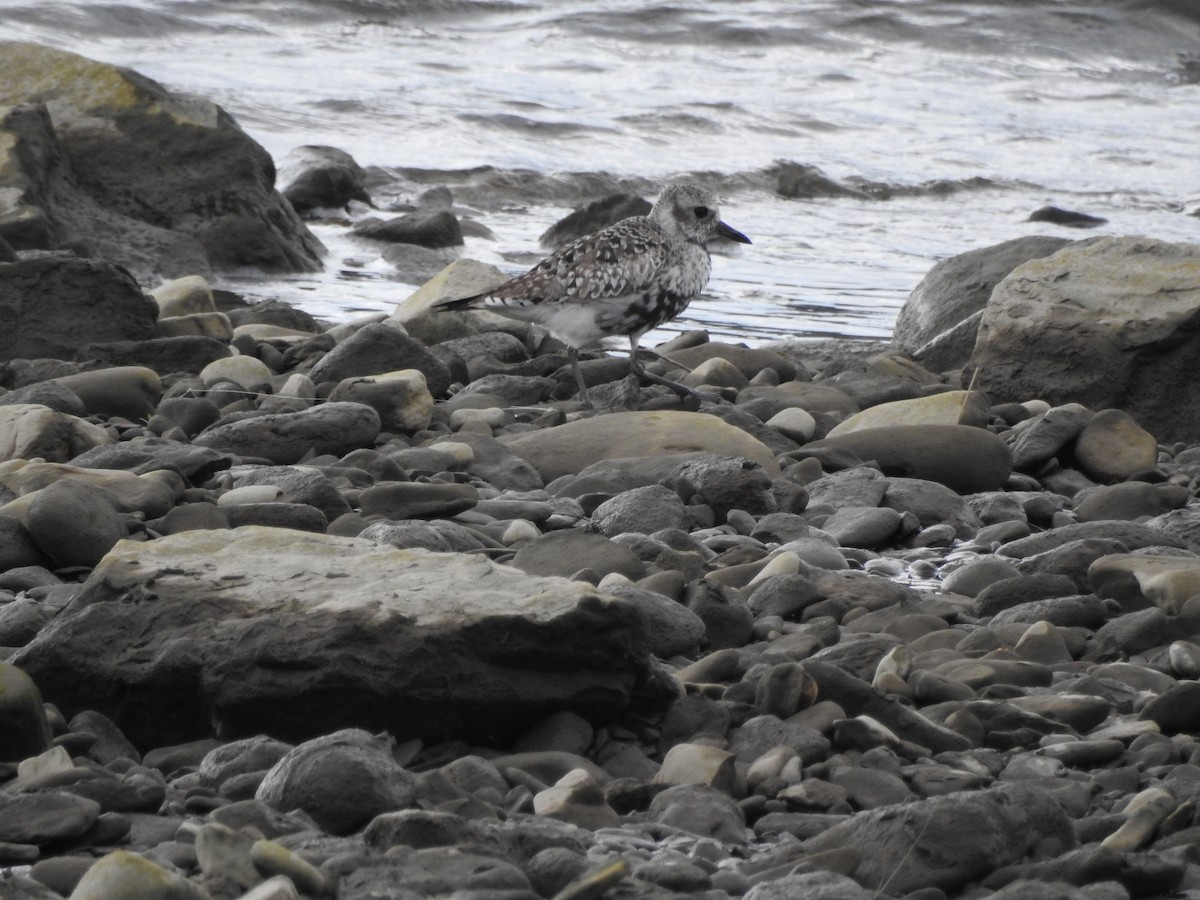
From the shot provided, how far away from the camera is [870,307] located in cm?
1098

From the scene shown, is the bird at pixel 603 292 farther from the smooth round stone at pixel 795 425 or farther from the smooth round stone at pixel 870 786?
the smooth round stone at pixel 870 786

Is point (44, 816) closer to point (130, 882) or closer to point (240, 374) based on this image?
point (130, 882)

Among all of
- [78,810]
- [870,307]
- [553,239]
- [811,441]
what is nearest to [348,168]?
[553,239]

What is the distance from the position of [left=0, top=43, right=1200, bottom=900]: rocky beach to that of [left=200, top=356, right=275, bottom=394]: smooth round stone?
18mm

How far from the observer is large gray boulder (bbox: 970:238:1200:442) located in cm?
716

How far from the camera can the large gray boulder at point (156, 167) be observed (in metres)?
11.0

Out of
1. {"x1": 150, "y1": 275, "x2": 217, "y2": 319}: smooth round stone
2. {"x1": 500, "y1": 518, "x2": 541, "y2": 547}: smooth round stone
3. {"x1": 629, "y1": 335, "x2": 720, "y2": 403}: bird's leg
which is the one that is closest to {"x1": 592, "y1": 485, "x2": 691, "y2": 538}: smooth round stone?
{"x1": 500, "y1": 518, "x2": 541, "y2": 547}: smooth round stone

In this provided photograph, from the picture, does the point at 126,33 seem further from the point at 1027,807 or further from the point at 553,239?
the point at 1027,807

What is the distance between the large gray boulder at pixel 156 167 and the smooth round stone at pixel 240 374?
3.70m

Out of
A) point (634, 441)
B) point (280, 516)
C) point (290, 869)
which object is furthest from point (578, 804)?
point (634, 441)

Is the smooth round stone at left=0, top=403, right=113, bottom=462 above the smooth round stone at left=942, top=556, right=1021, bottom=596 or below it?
below

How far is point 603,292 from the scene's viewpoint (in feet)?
24.1

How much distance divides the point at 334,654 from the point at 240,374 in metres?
4.09

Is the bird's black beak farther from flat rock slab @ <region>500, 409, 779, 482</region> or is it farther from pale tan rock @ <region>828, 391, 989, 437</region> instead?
flat rock slab @ <region>500, 409, 779, 482</region>
